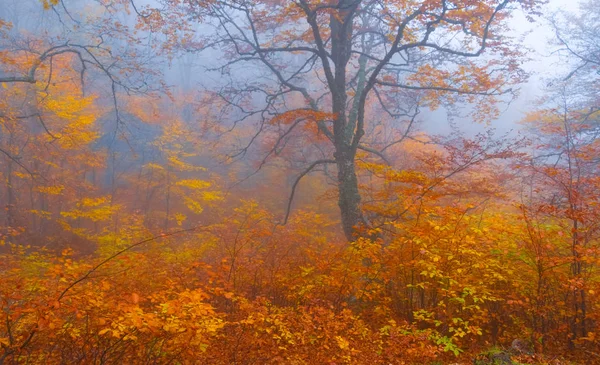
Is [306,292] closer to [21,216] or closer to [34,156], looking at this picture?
[34,156]

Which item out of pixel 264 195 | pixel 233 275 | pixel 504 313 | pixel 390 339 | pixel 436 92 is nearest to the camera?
pixel 390 339

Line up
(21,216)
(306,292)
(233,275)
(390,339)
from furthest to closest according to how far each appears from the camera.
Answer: (21,216), (233,275), (306,292), (390,339)

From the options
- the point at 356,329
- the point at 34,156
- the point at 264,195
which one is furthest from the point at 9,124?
the point at 356,329

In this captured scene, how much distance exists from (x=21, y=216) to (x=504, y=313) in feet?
61.6

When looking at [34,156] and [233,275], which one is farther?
[34,156]

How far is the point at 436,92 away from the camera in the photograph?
10188 millimetres

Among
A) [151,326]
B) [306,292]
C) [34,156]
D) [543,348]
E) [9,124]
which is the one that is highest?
[9,124]

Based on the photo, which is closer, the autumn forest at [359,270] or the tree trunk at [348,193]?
the autumn forest at [359,270]

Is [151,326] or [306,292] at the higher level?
[151,326]

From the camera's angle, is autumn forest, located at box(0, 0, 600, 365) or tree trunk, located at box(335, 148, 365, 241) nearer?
autumn forest, located at box(0, 0, 600, 365)

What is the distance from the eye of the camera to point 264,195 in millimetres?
21172

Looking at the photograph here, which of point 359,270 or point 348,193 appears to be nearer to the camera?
point 359,270

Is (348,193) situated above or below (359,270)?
above

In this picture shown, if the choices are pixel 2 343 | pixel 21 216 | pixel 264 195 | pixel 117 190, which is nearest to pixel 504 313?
pixel 2 343
